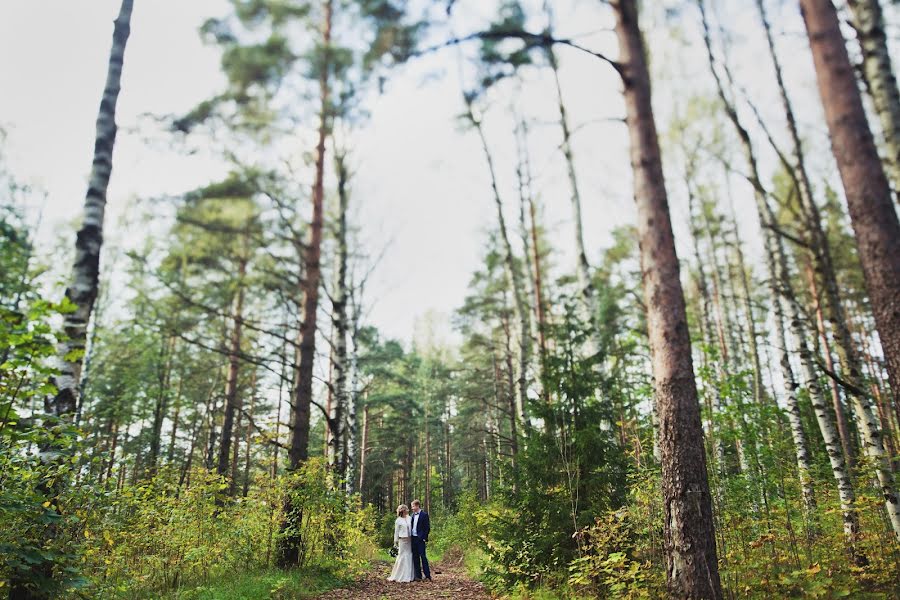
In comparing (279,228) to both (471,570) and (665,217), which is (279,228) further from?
(471,570)

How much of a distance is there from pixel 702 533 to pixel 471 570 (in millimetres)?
7904

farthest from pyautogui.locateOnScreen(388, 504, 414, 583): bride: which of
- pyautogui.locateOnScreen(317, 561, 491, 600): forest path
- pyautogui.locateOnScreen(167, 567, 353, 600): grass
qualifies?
pyautogui.locateOnScreen(167, 567, 353, 600): grass

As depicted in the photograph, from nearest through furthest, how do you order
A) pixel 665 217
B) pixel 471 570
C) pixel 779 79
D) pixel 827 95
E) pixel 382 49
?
pixel 827 95, pixel 665 217, pixel 382 49, pixel 779 79, pixel 471 570

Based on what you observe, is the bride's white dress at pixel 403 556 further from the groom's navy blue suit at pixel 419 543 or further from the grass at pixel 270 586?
the grass at pixel 270 586

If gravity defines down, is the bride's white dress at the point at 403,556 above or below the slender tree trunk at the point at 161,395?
below

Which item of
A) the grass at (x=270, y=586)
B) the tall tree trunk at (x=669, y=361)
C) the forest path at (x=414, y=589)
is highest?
the tall tree trunk at (x=669, y=361)

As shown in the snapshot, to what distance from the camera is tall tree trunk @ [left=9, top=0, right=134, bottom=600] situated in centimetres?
425

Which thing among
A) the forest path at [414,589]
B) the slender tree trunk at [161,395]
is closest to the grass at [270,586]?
the forest path at [414,589]

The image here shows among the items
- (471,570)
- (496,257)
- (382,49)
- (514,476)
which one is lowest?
(471,570)

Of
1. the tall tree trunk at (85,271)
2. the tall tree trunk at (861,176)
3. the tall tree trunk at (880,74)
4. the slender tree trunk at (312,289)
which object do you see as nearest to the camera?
the tall tree trunk at (861,176)

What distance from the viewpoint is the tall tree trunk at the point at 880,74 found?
3.87 metres

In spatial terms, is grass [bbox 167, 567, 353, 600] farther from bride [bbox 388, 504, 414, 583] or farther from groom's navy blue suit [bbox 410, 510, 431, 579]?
groom's navy blue suit [bbox 410, 510, 431, 579]

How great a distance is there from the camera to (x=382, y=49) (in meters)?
5.56

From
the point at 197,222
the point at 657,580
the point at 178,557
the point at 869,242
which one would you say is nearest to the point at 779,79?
the point at 869,242
